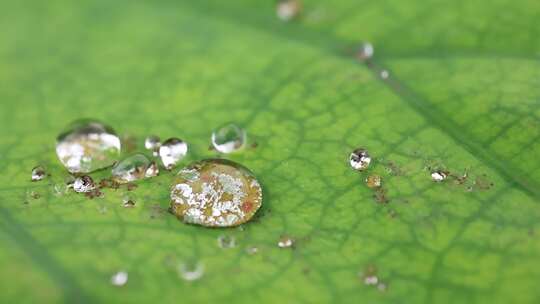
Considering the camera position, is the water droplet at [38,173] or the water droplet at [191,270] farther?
the water droplet at [38,173]

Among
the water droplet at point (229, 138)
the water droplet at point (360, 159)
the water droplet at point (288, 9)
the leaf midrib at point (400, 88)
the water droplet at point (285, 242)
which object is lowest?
the water droplet at point (285, 242)

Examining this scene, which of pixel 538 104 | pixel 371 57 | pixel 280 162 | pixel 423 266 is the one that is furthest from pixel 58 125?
pixel 538 104

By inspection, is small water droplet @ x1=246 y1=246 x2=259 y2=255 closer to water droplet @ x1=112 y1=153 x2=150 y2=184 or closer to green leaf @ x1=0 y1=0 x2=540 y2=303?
green leaf @ x1=0 y1=0 x2=540 y2=303

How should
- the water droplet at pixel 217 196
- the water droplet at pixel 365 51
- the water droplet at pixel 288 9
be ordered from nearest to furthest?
the water droplet at pixel 217 196 → the water droplet at pixel 365 51 → the water droplet at pixel 288 9

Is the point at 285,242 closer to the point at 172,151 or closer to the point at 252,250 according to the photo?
the point at 252,250

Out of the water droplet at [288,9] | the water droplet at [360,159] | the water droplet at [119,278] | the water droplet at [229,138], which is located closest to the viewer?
the water droplet at [119,278]

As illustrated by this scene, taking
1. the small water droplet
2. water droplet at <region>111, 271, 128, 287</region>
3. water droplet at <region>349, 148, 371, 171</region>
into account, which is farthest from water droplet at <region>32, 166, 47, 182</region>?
Result: water droplet at <region>349, 148, 371, 171</region>

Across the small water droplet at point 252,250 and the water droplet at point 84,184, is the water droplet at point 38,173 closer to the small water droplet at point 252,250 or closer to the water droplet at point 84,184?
the water droplet at point 84,184

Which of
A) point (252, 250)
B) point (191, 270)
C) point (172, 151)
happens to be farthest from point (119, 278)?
point (172, 151)

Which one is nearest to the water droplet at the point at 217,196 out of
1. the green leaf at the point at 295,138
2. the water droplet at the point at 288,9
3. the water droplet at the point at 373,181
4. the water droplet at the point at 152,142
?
the green leaf at the point at 295,138
